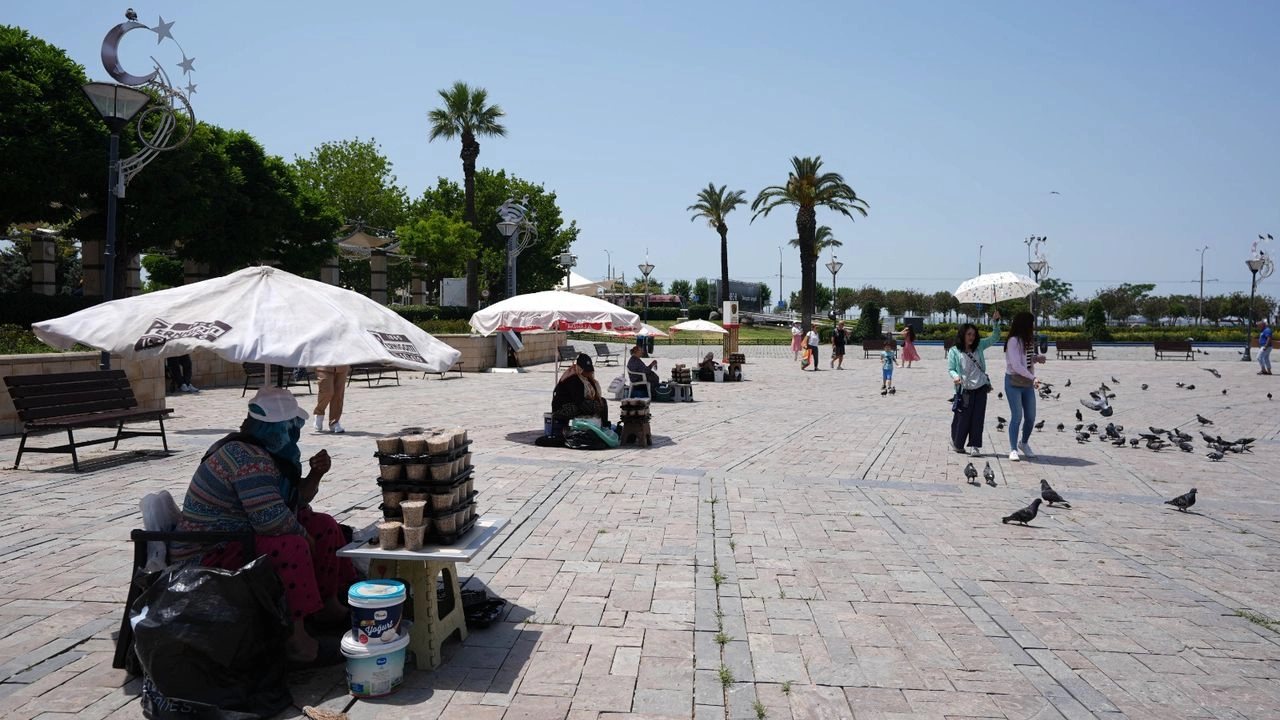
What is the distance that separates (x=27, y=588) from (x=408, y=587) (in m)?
2.71

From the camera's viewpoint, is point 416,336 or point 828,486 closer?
point 416,336

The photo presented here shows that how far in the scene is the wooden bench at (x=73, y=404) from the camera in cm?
853

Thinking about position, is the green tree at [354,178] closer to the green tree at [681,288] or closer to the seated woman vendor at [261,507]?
the seated woman vendor at [261,507]

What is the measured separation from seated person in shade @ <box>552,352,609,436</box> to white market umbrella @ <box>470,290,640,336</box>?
25.8 inches

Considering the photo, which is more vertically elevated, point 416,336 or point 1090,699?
point 416,336

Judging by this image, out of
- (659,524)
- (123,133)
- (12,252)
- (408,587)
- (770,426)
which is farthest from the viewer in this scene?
(12,252)

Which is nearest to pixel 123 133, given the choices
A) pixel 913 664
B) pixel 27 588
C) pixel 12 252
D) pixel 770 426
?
pixel 770 426

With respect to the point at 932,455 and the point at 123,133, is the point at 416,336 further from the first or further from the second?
the point at 123,133

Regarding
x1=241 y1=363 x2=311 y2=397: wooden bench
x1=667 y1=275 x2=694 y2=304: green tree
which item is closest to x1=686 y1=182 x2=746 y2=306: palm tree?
x1=241 y1=363 x2=311 y2=397: wooden bench

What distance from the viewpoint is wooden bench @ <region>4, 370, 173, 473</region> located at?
8.53 metres

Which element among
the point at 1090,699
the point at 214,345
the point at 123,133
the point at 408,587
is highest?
the point at 123,133

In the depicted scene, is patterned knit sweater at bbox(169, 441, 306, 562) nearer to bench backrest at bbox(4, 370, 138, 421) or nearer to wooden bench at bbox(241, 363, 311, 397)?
bench backrest at bbox(4, 370, 138, 421)

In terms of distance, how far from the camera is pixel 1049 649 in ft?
14.2

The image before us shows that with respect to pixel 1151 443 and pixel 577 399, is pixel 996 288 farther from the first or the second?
pixel 577 399
